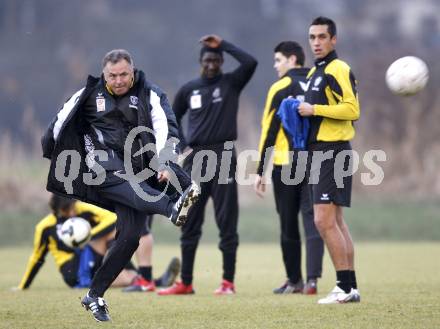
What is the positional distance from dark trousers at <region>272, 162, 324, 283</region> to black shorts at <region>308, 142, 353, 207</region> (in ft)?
4.47

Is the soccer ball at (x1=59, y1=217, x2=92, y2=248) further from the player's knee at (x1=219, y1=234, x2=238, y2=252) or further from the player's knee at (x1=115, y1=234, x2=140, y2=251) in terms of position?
the player's knee at (x1=115, y1=234, x2=140, y2=251)

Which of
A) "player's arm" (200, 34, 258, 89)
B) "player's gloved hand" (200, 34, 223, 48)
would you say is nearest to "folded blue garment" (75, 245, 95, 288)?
"player's arm" (200, 34, 258, 89)

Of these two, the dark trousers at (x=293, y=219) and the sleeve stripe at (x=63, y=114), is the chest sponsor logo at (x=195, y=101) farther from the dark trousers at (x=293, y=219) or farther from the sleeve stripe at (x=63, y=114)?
the sleeve stripe at (x=63, y=114)

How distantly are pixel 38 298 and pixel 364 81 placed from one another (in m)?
22.2

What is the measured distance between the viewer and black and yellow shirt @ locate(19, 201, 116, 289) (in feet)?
34.7

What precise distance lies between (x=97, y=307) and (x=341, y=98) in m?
2.65

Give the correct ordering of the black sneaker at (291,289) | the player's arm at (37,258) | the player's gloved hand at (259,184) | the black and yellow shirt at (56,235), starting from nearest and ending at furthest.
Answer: the player's gloved hand at (259,184) → the black sneaker at (291,289) → the player's arm at (37,258) → the black and yellow shirt at (56,235)

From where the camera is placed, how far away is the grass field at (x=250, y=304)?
277 inches

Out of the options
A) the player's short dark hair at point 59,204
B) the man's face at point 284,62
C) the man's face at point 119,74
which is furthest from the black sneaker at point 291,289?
the man's face at point 119,74

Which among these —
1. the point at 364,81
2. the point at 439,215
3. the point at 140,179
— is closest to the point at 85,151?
the point at 140,179

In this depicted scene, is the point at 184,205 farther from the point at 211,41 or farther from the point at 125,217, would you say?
the point at 211,41

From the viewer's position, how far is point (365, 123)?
87.6 feet

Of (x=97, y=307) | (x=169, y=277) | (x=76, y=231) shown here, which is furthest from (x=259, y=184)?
(x=97, y=307)

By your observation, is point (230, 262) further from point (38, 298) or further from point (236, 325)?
point (236, 325)
